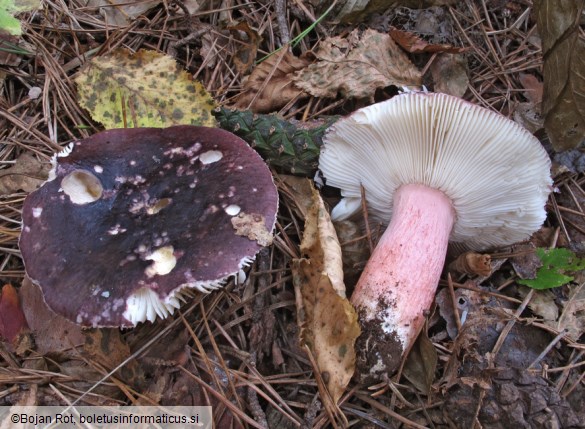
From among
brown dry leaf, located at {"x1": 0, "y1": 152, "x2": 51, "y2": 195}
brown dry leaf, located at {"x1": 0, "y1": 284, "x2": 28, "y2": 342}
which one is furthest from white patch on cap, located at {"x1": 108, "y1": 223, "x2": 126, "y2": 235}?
brown dry leaf, located at {"x1": 0, "y1": 152, "x2": 51, "y2": 195}

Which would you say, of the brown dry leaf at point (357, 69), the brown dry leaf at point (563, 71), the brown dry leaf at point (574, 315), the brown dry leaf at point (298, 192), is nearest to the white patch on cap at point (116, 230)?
the brown dry leaf at point (298, 192)

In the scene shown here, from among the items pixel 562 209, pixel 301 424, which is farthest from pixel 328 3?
pixel 301 424

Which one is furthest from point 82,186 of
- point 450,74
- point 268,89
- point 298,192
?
point 450,74

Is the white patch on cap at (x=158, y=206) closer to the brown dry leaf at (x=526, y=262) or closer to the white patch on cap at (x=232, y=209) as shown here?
the white patch on cap at (x=232, y=209)

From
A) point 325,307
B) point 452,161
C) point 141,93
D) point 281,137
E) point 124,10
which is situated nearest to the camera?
point 325,307

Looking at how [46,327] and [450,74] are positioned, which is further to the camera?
[450,74]

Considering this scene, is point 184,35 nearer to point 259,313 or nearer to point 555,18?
point 259,313

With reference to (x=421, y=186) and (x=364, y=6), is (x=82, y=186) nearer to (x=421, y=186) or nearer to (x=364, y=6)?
(x=421, y=186)

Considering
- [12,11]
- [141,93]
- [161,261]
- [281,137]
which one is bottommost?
[161,261]
